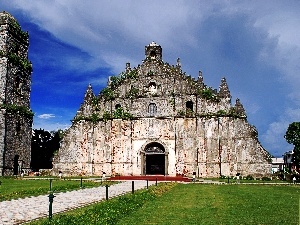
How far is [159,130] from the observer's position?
127 ft

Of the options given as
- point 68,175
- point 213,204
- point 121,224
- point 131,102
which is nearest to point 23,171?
point 68,175

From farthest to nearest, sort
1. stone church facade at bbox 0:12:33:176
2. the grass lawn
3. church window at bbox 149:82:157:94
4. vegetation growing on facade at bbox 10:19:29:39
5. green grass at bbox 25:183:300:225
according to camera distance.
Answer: vegetation growing on facade at bbox 10:19:29:39 < church window at bbox 149:82:157:94 < stone church facade at bbox 0:12:33:176 < the grass lawn < green grass at bbox 25:183:300:225


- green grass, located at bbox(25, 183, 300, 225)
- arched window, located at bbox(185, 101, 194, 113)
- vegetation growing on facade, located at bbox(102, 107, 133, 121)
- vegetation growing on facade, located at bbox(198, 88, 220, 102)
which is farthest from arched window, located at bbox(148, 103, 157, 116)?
green grass, located at bbox(25, 183, 300, 225)

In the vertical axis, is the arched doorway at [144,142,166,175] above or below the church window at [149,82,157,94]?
below

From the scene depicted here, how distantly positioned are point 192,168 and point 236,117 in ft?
22.5

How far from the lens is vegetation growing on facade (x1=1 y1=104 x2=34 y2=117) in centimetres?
3953

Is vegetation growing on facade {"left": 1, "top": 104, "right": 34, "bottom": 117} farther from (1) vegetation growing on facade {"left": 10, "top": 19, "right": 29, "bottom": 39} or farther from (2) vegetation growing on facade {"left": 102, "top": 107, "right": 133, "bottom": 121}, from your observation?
(2) vegetation growing on facade {"left": 102, "top": 107, "right": 133, "bottom": 121}

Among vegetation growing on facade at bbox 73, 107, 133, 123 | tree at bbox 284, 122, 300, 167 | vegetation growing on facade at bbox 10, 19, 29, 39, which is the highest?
vegetation growing on facade at bbox 10, 19, 29, 39

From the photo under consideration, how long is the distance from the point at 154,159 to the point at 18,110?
1625cm

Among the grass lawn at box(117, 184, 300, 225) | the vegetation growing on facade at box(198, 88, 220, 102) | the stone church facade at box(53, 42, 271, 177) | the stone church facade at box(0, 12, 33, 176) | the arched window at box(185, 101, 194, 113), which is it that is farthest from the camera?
the stone church facade at box(0, 12, 33, 176)

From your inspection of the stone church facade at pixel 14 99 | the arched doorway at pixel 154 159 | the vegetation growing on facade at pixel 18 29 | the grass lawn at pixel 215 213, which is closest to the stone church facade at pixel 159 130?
the arched doorway at pixel 154 159

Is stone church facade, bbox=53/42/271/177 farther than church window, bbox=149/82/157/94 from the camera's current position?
No

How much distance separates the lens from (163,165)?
1624 inches

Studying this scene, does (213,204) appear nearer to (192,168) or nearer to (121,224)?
(121,224)
